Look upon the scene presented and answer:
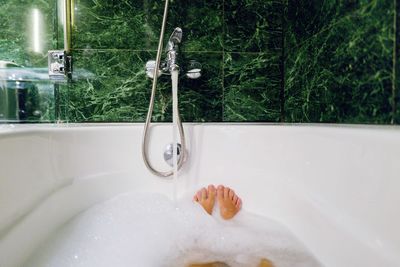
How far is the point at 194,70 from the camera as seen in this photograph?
4.71ft

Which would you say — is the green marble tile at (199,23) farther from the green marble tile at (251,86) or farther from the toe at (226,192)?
the toe at (226,192)

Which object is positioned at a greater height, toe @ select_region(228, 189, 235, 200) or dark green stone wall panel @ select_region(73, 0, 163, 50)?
dark green stone wall panel @ select_region(73, 0, 163, 50)

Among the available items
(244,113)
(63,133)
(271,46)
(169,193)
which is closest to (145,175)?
(169,193)

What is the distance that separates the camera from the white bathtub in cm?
58

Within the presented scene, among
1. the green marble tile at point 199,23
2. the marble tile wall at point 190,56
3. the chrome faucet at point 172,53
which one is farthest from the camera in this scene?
the green marble tile at point 199,23

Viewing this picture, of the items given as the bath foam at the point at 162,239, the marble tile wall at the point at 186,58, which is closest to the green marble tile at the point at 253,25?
the marble tile wall at the point at 186,58

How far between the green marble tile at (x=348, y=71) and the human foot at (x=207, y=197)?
52cm

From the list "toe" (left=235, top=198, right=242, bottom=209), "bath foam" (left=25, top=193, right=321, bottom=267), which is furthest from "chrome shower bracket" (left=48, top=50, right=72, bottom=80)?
"toe" (left=235, top=198, right=242, bottom=209)

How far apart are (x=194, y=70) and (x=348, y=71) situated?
26.9 inches

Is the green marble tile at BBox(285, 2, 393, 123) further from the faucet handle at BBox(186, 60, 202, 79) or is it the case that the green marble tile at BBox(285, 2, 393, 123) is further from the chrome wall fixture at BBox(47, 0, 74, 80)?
the chrome wall fixture at BBox(47, 0, 74, 80)

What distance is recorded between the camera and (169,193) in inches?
46.8

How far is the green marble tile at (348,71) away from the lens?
0.86m

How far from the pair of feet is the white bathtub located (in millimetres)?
45

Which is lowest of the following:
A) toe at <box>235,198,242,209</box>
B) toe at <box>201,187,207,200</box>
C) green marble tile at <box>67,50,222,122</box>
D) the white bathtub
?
toe at <box>235,198,242,209</box>
